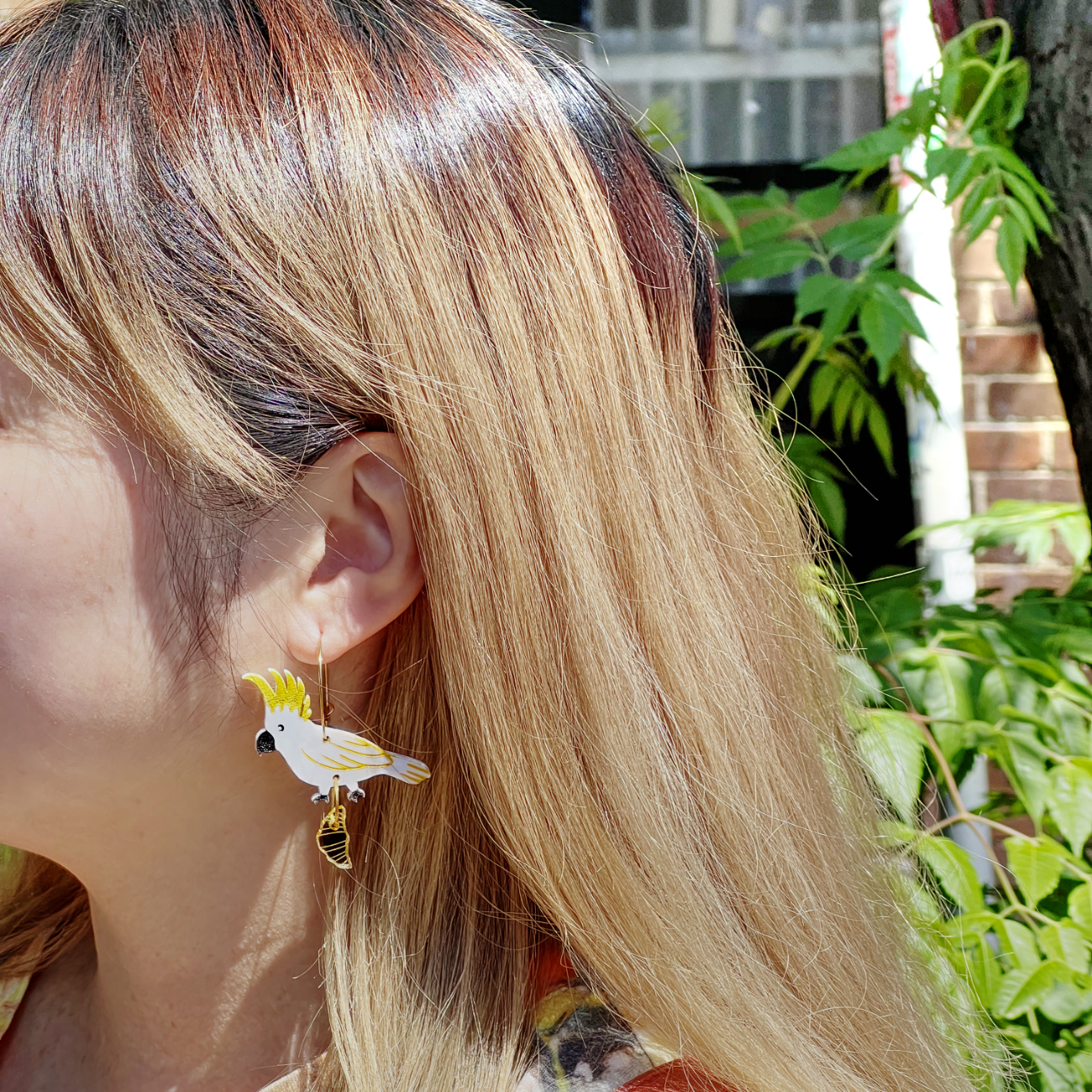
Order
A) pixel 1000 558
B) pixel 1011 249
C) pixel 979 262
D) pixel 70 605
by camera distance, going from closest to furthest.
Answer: pixel 70 605
pixel 1011 249
pixel 979 262
pixel 1000 558

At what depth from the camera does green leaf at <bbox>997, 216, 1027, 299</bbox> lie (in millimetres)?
1363

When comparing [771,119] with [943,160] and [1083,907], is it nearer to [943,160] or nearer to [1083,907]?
[943,160]

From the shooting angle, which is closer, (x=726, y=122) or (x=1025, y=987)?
(x=1025, y=987)

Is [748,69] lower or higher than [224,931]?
higher

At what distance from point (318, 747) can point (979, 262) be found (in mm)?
2099

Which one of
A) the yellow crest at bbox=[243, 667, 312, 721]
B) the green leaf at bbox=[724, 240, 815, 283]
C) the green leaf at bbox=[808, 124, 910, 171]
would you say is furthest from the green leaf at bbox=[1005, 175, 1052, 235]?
the yellow crest at bbox=[243, 667, 312, 721]

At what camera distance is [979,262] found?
2416 mm

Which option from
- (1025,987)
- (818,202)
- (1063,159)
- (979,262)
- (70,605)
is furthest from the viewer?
(979,262)

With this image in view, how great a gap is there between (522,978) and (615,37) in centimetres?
235

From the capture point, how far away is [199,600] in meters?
0.84

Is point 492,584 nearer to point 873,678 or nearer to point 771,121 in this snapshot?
point 873,678

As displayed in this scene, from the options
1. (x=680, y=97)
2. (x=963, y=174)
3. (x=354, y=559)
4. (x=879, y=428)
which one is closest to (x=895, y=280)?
(x=963, y=174)

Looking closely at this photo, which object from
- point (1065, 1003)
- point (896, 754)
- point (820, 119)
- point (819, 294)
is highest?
point (820, 119)

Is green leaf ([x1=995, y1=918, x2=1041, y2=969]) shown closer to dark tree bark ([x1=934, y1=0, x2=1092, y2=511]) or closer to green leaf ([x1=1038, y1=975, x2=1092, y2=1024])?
green leaf ([x1=1038, y1=975, x2=1092, y2=1024])
